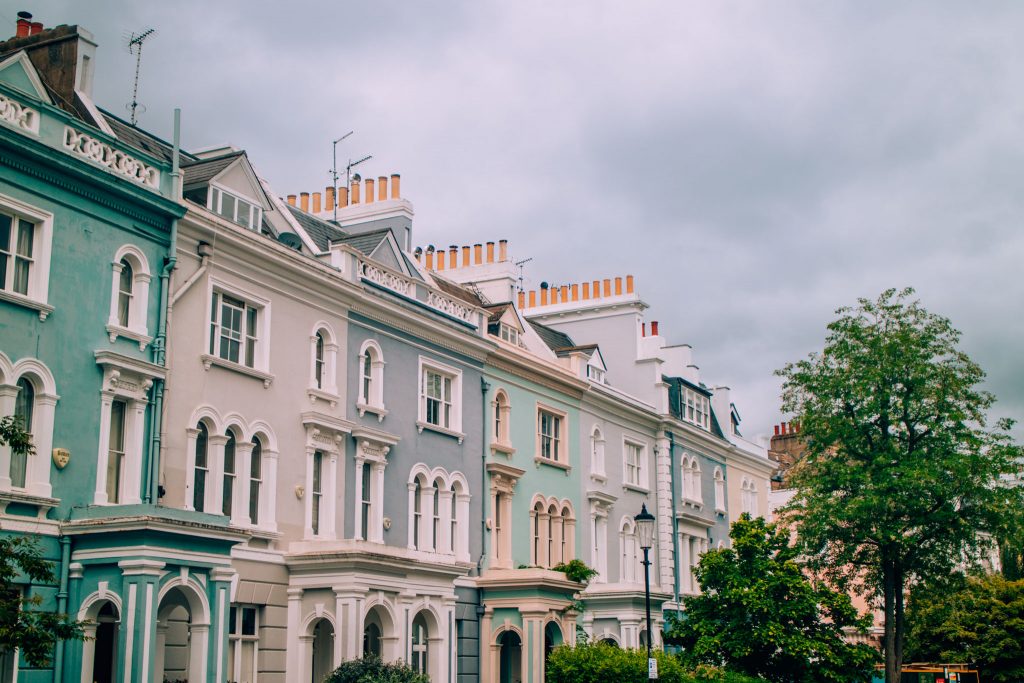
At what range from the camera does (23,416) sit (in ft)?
67.9

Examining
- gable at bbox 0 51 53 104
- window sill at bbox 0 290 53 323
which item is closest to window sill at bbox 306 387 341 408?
window sill at bbox 0 290 53 323

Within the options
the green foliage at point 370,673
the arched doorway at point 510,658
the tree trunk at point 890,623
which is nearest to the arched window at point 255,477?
the green foliage at point 370,673

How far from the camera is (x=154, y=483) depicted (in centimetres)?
2323

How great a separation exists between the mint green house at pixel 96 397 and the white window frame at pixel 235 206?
2284mm

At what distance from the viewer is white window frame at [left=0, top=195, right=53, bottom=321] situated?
21156mm

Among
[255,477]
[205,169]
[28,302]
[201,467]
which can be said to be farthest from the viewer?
[205,169]

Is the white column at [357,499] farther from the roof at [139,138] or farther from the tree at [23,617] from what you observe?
the tree at [23,617]

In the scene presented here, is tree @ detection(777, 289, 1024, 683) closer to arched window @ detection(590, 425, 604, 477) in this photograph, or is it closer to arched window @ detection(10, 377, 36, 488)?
arched window @ detection(590, 425, 604, 477)

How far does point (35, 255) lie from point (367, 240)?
1224 centimetres

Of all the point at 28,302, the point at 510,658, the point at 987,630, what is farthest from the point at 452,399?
the point at 987,630

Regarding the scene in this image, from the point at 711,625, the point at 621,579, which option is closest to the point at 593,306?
the point at 621,579

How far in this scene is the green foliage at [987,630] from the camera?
54781 mm

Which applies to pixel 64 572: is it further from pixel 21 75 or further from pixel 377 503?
pixel 377 503

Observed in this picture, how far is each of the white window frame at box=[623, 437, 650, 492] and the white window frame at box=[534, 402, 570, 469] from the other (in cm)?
457
